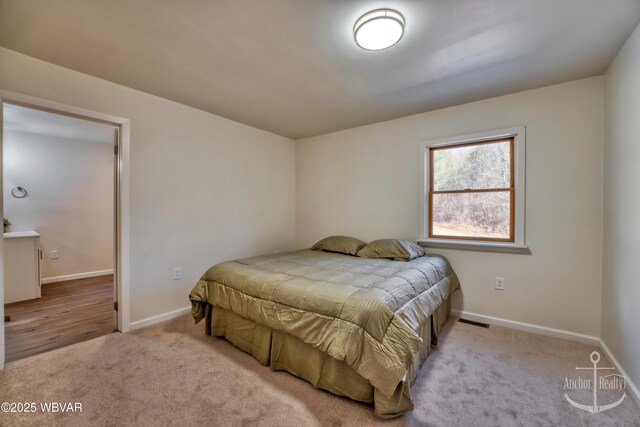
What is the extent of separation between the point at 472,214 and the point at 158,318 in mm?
3580

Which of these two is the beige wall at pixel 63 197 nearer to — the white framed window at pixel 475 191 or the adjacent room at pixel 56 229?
the adjacent room at pixel 56 229

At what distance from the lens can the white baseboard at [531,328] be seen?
2350mm

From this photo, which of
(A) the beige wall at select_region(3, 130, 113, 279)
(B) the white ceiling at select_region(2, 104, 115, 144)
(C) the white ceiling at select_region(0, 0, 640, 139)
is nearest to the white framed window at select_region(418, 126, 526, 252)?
(C) the white ceiling at select_region(0, 0, 640, 139)

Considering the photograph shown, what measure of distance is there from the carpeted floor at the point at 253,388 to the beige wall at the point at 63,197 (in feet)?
10.1

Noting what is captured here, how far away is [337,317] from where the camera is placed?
5.28 ft

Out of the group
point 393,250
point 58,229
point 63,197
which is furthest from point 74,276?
point 393,250

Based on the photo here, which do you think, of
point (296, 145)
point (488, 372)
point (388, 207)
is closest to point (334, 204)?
point (388, 207)

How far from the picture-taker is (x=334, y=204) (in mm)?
3957

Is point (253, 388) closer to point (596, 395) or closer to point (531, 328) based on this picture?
point (596, 395)

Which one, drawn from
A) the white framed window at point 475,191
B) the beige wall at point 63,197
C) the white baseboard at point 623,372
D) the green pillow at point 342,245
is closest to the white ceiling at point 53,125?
the beige wall at point 63,197

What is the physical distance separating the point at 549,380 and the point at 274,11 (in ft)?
9.94

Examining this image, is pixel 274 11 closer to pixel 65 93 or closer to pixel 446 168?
pixel 65 93

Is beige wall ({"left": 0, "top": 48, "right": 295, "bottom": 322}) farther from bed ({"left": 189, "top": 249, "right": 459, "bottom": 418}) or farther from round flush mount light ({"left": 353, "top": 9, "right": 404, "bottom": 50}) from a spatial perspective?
round flush mount light ({"left": 353, "top": 9, "right": 404, "bottom": 50})

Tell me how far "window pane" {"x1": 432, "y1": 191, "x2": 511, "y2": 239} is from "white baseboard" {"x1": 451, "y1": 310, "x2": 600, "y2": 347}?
2.82 ft
